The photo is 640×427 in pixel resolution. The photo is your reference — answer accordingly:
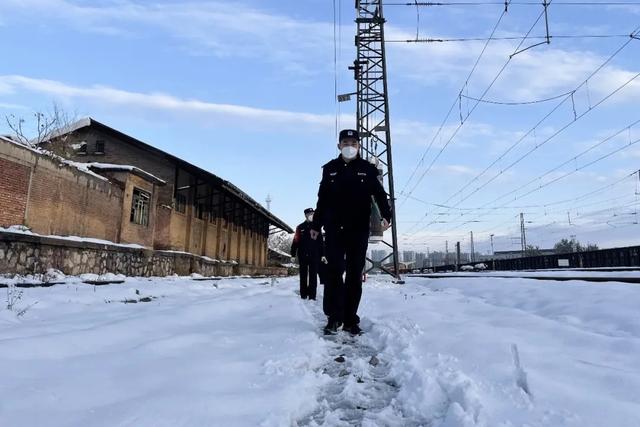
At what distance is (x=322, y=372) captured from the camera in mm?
2627

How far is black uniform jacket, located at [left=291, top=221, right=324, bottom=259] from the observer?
808cm

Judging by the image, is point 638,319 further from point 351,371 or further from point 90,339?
point 90,339

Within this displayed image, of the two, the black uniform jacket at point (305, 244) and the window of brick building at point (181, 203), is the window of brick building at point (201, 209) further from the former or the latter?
the black uniform jacket at point (305, 244)

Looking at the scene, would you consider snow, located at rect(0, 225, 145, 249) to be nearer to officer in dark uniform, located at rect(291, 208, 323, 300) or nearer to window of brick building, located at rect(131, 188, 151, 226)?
window of brick building, located at rect(131, 188, 151, 226)

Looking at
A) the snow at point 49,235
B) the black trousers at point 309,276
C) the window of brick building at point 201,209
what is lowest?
the black trousers at point 309,276

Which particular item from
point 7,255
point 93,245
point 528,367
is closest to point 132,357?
point 528,367

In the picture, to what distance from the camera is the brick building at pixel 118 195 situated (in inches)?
458

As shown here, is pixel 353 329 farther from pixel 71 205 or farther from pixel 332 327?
pixel 71 205

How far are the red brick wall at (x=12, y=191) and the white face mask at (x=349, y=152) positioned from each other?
10.5m

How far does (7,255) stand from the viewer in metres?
10.2

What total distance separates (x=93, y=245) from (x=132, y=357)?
469 inches

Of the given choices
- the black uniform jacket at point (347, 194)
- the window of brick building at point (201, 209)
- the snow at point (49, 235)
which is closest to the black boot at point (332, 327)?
the black uniform jacket at point (347, 194)

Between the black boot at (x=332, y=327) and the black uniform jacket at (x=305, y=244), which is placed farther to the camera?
the black uniform jacket at (x=305, y=244)

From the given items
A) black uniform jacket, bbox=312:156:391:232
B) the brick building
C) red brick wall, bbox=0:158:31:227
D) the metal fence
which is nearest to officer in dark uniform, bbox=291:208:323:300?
black uniform jacket, bbox=312:156:391:232
